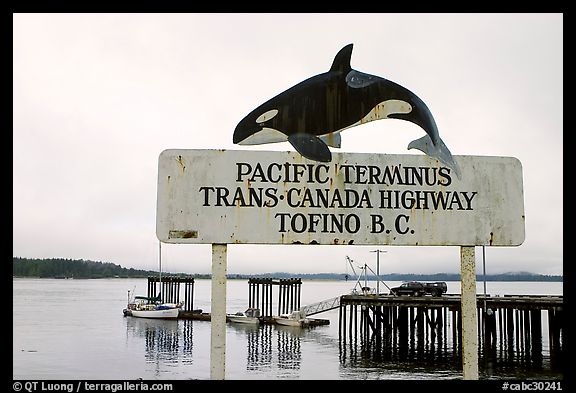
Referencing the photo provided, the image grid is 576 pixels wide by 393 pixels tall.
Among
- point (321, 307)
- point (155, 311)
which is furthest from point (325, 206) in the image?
point (155, 311)

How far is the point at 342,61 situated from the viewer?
6137 millimetres

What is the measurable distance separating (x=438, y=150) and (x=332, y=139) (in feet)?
3.82

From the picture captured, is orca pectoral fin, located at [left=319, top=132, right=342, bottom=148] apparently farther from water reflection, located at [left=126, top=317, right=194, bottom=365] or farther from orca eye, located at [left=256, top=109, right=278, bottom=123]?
water reflection, located at [left=126, top=317, right=194, bottom=365]

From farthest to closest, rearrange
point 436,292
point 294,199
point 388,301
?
point 436,292 < point 388,301 < point 294,199

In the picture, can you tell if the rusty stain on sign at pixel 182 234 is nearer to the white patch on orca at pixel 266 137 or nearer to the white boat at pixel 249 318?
the white patch on orca at pixel 266 137

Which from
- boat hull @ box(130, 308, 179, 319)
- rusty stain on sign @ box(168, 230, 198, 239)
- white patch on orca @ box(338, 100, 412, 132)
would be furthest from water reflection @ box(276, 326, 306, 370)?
white patch on orca @ box(338, 100, 412, 132)

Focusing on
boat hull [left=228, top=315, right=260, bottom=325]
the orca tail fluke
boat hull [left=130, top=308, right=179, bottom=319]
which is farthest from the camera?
boat hull [left=130, top=308, right=179, bottom=319]

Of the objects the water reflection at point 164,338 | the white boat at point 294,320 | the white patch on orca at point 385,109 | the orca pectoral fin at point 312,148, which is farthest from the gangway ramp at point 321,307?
the orca pectoral fin at point 312,148

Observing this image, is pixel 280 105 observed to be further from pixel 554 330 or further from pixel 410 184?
pixel 554 330

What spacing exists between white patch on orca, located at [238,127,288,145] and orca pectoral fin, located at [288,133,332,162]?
20 cm

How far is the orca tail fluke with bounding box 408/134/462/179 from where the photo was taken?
19.7 ft

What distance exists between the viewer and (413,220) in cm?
593
